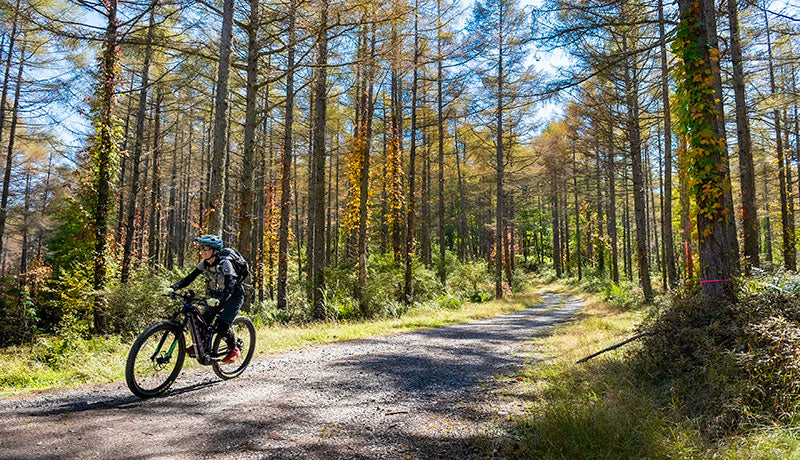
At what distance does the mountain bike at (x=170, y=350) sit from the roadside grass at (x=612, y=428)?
3.40 m

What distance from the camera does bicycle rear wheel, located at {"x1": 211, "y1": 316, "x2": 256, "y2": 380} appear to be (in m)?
4.79

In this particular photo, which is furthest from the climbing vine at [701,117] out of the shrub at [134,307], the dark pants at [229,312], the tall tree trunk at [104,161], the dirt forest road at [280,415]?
the tall tree trunk at [104,161]

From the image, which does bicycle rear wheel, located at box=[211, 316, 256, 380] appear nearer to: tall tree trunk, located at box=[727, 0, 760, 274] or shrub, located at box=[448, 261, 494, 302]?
tall tree trunk, located at box=[727, 0, 760, 274]

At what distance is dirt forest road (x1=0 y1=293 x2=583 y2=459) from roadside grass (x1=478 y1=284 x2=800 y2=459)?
40 cm

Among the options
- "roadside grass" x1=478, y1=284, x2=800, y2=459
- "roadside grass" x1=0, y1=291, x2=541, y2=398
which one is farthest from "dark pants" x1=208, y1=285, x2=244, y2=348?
"roadside grass" x1=478, y1=284, x2=800, y2=459

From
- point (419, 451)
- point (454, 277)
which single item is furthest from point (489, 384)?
point (454, 277)

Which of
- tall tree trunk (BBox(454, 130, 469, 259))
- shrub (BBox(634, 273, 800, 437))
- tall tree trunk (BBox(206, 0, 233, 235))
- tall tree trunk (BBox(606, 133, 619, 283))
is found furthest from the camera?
tall tree trunk (BBox(454, 130, 469, 259))

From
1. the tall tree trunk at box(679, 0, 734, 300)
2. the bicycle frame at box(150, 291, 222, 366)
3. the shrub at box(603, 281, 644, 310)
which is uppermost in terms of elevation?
the tall tree trunk at box(679, 0, 734, 300)

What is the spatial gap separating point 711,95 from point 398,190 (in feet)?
32.5

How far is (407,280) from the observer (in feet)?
46.8

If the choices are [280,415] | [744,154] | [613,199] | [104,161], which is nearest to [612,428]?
[280,415]

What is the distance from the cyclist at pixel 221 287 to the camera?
4621mm

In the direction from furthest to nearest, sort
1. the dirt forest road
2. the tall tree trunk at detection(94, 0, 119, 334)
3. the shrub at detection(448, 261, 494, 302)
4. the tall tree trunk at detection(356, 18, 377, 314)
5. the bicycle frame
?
1. the shrub at detection(448, 261, 494, 302)
2. the tall tree trunk at detection(356, 18, 377, 314)
3. the tall tree trunk at detection(94, 0, 119, 334)
4. the bicycle frame
5. the dirt forest road

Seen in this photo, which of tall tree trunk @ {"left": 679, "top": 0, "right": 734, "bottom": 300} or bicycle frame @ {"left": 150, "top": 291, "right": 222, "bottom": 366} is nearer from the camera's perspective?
bicycle frame @ {"left": 150, "top": 291, "right": 222, "bottom": 366}
